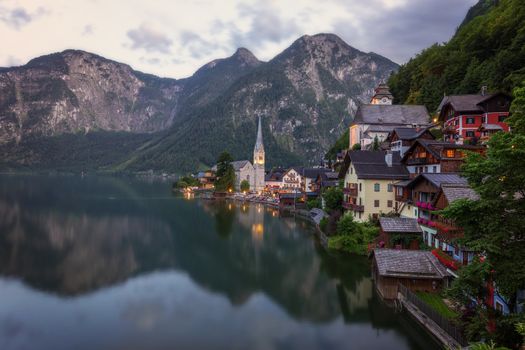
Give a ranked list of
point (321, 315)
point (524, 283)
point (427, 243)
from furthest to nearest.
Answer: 1. point (427, 243)
2. point (321, 315)
3. point (524, 283)

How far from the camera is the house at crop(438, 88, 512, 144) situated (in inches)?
2156

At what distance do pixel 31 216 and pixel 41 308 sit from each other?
55633 mm

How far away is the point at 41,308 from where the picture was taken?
31.5m

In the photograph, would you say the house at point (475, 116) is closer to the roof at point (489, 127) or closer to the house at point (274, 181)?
the roof at point (489, 127)

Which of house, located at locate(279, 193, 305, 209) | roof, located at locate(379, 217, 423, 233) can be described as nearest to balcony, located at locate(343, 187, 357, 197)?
roof, located at locate(379, 217, 423, 233)

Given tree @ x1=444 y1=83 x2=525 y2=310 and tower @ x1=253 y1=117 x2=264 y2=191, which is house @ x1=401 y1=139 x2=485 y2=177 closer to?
tree @ x1=444 y1=83 x2=525 y2=310

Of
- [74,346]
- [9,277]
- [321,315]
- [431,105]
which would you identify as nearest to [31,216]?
[9,277]

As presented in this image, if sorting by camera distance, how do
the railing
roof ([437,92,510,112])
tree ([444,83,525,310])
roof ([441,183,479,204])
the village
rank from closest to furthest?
tree ([444,83,525,310]) < the railing < the village < roof ([441,183,479,204]) < roof ([437,92,510,112])

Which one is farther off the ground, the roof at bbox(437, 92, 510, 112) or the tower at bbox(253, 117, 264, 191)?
the roof at bbox(437, 92, 510, 112)

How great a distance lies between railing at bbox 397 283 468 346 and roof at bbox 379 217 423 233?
10.4m

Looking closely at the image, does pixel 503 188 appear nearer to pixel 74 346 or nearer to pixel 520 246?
pixel 520 246

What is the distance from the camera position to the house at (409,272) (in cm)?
2948

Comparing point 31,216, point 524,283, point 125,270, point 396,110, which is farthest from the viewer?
point 396,110

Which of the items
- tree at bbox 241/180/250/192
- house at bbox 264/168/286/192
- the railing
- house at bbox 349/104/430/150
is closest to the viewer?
the railing
